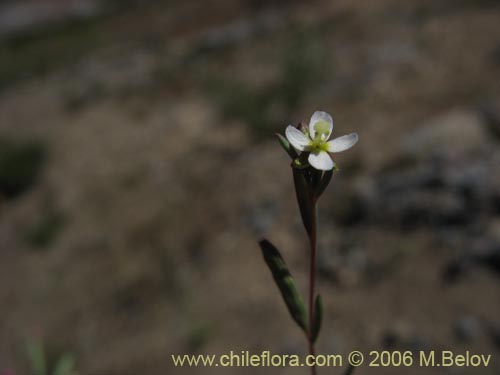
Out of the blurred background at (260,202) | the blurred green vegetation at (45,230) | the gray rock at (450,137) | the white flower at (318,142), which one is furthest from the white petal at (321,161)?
the blurred green vegetation at (45,230)

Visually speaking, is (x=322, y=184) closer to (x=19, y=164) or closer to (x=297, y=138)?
(x=297, y=138)

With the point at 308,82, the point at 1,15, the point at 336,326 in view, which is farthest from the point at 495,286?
the point at 1,15

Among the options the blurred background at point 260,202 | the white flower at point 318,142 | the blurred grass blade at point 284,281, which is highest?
the blurred background at point 260,202

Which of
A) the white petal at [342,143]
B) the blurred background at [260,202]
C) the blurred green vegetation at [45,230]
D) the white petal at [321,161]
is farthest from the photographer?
the blurred green vegetation at [45,230]

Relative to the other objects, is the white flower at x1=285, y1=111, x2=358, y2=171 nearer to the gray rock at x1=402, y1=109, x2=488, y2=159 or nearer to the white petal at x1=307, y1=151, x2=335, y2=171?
the white petal at x1=307, y1=151, x2=335, y2=171

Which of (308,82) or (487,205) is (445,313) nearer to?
(487,205)

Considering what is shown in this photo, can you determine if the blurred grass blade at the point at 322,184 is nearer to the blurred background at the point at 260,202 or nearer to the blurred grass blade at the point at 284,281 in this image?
the blurred grass blade at the point at 284,281

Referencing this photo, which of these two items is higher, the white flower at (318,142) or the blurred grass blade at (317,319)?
the white flower at (318,142)
